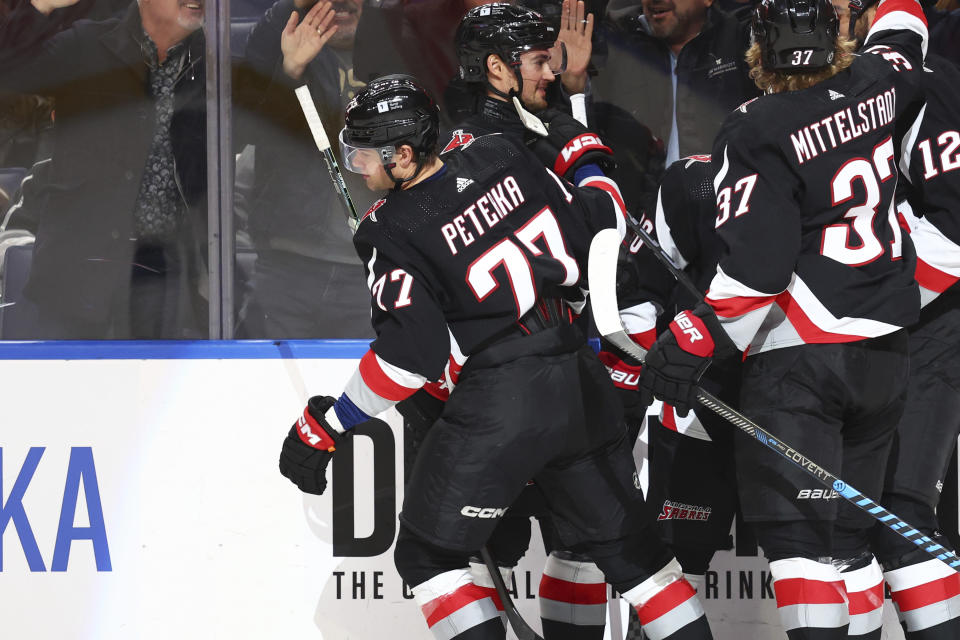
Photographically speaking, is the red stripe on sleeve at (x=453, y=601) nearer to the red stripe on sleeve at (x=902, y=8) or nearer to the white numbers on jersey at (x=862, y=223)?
the white numbers on jersey at (x=862, y=223)

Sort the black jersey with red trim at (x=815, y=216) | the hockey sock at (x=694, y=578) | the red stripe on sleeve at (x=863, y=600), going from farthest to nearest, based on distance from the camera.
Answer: the hockey sock at (x=694, y=578) → the red stripe on sleeve at (x=863, y=600) → the black jersey with red trim at (x=815, y=216)

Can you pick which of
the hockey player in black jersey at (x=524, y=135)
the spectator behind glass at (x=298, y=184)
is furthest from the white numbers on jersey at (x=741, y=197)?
the spectator behind glass at (x=298, y=184)

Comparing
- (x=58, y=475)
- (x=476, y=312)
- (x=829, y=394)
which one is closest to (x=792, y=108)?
(x=829, y=394)

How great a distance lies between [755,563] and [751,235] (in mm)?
1144

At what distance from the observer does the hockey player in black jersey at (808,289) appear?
2.18 m

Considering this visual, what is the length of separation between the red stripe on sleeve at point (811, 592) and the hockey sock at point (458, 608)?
22.9 inches

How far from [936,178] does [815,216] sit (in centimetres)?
45

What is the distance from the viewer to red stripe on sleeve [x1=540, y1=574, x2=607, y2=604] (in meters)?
2.65

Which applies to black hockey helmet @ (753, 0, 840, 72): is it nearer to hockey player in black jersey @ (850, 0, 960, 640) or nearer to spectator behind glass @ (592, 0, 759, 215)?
hockey player in black jersey @ (850, 0, 960, 640)

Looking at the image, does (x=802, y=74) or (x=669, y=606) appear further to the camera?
(x=669, y=606)

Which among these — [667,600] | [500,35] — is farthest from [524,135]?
[667,600]

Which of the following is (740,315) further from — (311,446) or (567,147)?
(311,446)

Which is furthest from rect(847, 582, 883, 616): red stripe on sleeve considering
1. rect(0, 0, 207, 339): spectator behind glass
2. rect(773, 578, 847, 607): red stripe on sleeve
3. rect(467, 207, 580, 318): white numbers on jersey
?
rect(0, 0, 207, 339): spectator behind glass

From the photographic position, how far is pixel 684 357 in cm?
221
